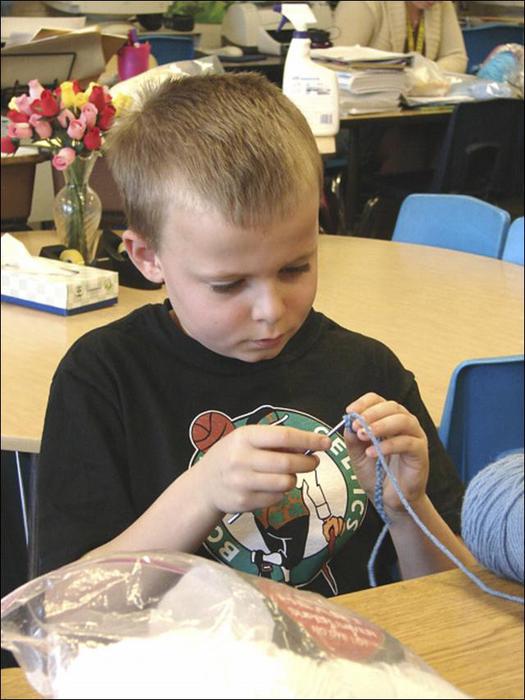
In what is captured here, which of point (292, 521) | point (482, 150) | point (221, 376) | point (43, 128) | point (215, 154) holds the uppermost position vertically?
point (215, 154)

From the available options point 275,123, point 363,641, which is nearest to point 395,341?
point 275,123

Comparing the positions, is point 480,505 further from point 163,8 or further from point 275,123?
point 163,8

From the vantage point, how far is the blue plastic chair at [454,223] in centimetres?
245

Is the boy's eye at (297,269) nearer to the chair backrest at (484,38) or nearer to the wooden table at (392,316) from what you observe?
the wooden table at (392,316)

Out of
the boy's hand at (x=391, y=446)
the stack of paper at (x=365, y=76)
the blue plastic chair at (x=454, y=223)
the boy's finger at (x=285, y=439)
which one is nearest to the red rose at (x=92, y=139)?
the blue plastic chair at (x=454, y=223)

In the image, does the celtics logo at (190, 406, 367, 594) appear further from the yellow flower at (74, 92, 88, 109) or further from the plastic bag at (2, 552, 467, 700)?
the yellow flower at (74, 92, 88, 109)

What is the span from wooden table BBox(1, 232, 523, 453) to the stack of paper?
61.9 inches

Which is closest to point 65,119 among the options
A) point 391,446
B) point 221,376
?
point 221,376

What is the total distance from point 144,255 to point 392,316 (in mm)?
850

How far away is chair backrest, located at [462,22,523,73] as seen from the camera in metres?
6.00

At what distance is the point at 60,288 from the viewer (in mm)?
1805

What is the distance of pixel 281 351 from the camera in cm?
114

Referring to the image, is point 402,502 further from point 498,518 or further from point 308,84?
point 308,84

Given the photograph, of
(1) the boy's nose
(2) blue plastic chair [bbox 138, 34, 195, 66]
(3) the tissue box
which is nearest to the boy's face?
(1) the boy's nose
